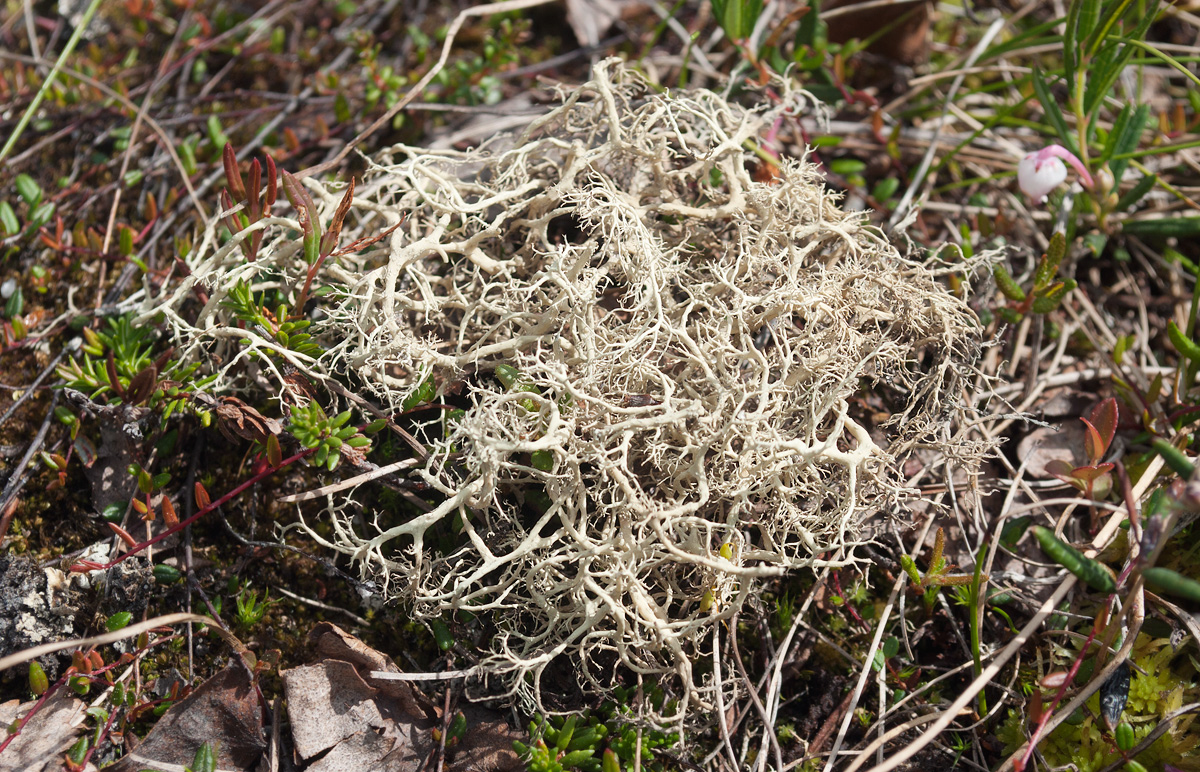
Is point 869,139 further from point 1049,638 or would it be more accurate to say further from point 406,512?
point 406,512

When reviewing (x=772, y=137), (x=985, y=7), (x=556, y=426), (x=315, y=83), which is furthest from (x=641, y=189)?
(x=985, y=7)

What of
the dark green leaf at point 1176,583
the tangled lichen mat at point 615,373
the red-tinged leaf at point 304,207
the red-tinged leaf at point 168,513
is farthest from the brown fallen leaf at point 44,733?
the dark green leaf at point 1176,583

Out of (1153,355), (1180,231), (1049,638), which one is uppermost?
(1180,231)

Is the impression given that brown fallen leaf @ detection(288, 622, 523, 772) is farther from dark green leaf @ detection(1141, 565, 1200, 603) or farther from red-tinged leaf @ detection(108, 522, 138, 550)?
dark green leaf @ detection(1141, 565, 1200, 603)

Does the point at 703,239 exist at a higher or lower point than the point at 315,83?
lower

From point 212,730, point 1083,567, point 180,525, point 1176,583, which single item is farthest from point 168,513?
point 1176,583

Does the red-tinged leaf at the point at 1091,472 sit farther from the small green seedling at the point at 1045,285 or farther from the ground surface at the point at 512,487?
the small green seedling at the point at 1045,285
